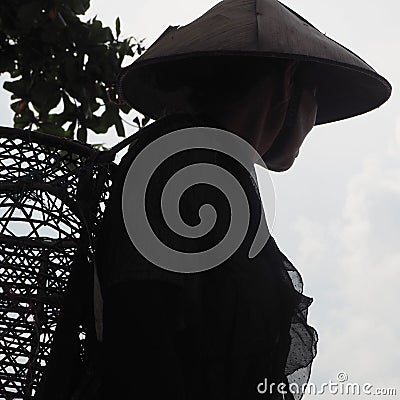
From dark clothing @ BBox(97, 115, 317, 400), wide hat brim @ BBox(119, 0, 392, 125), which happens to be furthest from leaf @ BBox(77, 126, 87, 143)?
dark clothing @ BBox(97, 115, 317, 400)

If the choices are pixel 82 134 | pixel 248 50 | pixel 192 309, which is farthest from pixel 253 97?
Answer: pixel 82 134

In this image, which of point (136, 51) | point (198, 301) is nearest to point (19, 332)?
point (198, 301)

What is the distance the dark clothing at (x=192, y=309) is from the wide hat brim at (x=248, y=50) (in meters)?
0.11

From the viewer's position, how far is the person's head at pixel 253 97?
110 centimetres

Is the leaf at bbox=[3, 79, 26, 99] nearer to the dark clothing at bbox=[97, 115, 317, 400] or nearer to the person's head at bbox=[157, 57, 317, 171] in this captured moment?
the person's head at bbox=[157, 57, 317, 171]

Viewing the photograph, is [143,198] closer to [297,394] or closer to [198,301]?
[198,301]

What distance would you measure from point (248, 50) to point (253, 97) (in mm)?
76

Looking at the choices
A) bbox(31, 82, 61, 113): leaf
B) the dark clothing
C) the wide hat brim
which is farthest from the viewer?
bbox(31, 82, 61, 113): leaf

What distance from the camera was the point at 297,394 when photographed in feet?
3.65

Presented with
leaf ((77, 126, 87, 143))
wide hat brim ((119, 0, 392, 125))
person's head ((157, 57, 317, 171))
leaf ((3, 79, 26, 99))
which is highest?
leaf ((3, 79, 26, 99))

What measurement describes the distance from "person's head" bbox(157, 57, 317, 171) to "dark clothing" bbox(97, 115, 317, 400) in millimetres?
65

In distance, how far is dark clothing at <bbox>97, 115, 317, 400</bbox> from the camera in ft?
2.93

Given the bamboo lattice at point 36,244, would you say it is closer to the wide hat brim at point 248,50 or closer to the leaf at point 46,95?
the wide hat brim at point 248,50

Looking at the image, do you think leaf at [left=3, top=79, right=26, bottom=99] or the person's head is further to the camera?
leaf at [left=3, top=79, right=26, bottom=99]
